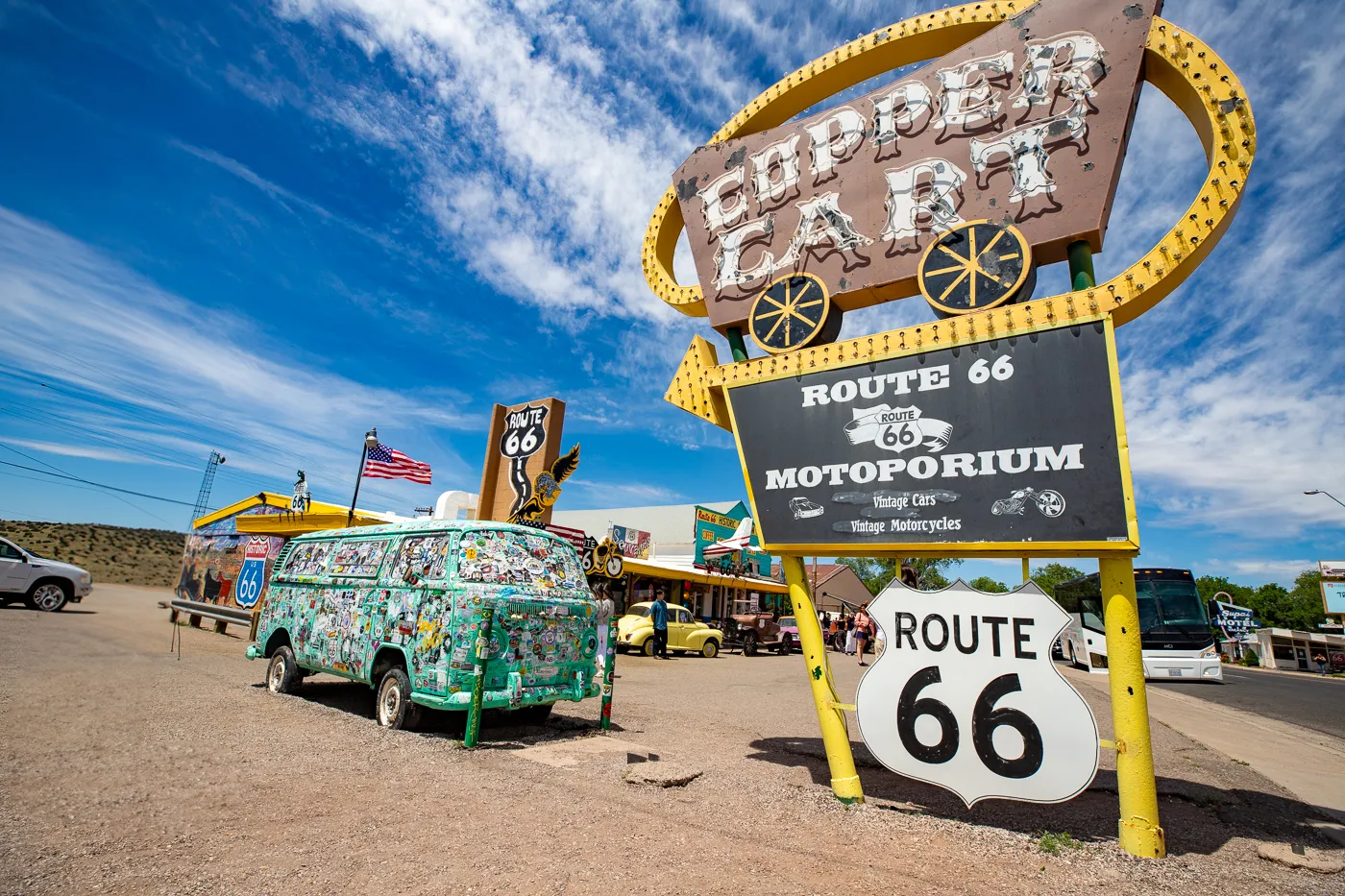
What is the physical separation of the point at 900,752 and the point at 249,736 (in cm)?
555

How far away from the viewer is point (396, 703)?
21.4ft

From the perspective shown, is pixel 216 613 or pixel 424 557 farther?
pixel 216 613

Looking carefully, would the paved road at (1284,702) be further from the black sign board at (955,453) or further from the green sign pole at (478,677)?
the green sign pole at (478,677)

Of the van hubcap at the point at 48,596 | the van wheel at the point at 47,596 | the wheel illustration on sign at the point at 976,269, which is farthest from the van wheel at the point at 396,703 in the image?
the van hubcap at the point at 48,596

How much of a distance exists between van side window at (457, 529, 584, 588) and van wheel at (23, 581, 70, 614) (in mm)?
18819

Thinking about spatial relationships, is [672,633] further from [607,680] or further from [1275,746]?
[1275,746]

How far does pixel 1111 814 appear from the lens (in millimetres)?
5082

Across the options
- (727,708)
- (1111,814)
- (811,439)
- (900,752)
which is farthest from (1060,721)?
(727,708)

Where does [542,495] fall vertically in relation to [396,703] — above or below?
above

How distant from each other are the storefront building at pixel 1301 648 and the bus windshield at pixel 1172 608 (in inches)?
1344

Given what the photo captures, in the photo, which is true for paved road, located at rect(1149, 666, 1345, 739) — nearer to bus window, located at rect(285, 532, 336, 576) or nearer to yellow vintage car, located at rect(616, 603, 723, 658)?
yellow vintage car, located at rect(616, 603, 723, 658)

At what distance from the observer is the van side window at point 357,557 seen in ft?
23.7

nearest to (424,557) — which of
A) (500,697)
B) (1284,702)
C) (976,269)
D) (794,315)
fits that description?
(500,697)

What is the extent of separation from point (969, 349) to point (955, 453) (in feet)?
2.65
